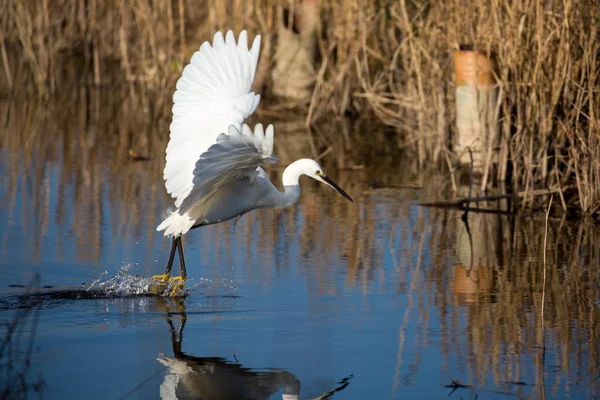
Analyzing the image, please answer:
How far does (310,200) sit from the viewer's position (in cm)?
906

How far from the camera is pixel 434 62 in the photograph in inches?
384

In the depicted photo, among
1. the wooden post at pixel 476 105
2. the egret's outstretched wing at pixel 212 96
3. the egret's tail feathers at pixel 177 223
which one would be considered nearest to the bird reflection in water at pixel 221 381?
the egret's tail feathers at pixel 177 223

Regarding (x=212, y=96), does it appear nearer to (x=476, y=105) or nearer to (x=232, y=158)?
(x=232, y=158)

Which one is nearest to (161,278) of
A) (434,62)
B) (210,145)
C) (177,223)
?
(177,223)

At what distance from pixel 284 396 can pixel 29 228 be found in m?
3.92

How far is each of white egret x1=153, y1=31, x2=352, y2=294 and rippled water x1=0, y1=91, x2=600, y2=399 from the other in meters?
0.43

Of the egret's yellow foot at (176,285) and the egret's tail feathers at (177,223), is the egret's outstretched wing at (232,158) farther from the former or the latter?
the egret's yellow foot at (176,285)

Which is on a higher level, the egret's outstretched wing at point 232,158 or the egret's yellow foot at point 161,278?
the egret's outstretched wing at point 232,158

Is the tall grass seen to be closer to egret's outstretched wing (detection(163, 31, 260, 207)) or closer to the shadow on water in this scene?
egret's outstretched wing (detection(163, 31, 260, 207))

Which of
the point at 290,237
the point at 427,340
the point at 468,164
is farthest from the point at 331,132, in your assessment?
the point at 427,340

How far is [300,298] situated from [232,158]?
113 cm

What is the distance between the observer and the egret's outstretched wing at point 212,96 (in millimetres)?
6469

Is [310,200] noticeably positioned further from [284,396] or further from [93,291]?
[284,396]

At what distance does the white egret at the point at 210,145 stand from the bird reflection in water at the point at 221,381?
1.22 metres
